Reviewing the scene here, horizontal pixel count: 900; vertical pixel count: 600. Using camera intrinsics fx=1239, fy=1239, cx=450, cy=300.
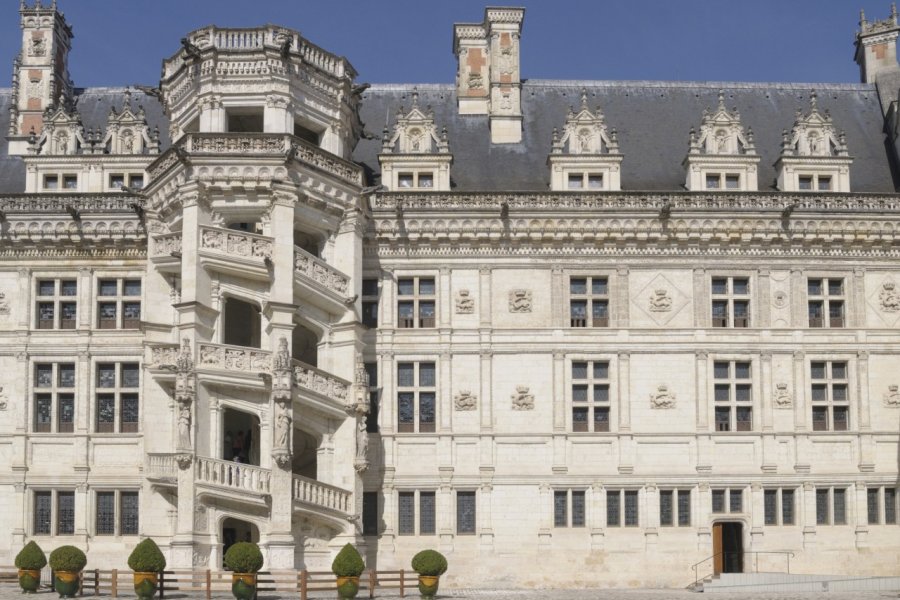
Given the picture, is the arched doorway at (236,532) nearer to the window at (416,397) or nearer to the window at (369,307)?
the window at (416,397)

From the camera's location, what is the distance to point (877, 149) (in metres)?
38.8

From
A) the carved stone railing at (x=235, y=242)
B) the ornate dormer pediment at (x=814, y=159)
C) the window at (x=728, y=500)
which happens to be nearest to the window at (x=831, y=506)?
the window at (x=728, y=500)

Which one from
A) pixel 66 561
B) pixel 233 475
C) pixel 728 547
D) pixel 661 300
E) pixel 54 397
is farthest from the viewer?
pixel 661 300

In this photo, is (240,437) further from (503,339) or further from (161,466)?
(503,339)

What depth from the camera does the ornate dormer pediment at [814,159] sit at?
3616cm

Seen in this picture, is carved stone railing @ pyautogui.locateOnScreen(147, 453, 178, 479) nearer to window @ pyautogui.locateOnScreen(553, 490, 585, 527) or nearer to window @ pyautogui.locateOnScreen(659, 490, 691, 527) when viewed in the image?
window @ pyautogui.locateOnScreen(553, 490, 585, 527)

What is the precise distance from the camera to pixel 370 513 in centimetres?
3378

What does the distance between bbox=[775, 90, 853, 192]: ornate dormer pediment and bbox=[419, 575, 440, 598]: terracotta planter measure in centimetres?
1608

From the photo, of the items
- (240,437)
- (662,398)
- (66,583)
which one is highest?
(662,398)

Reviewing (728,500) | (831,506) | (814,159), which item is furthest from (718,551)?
(814,159)

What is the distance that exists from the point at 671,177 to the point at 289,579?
16.7 metres

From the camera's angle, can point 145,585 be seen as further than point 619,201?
No

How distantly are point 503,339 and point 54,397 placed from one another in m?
12.6

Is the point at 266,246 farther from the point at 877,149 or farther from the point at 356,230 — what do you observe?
the point at 877,149
